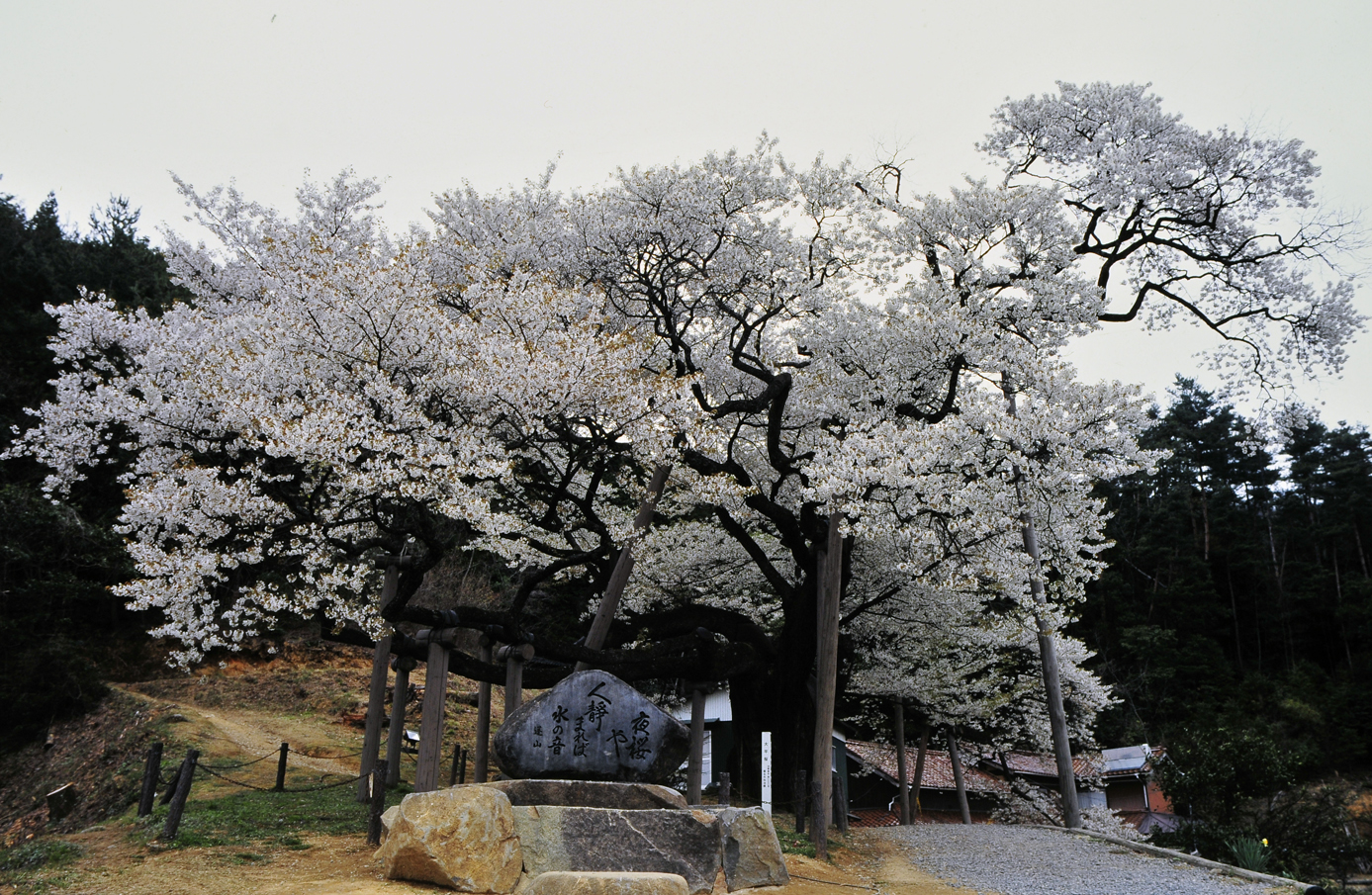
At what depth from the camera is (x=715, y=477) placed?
12.2 metres

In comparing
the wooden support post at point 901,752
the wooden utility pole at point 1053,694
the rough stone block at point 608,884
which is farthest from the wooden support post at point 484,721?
the wooden support post at point 901,752

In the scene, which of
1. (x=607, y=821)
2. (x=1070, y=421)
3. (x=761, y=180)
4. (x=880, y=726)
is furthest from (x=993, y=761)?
(x=607, y=821)

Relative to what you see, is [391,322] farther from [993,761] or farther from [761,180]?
[993,761]

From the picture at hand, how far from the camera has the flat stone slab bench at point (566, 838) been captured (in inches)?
268

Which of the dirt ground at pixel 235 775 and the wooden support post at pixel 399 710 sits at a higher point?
the wooden support post at pixel 399 710

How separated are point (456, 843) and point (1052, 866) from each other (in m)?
8.27

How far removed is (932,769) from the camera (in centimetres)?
2845

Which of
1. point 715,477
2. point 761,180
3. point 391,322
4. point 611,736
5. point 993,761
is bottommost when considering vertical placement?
point 993,761

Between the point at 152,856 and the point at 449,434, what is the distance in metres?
5.16

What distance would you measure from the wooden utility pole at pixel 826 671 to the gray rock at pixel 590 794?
3979mm

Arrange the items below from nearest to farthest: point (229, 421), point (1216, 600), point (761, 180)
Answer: point (229, 421) → point (761, 180) → point (1216, 600)

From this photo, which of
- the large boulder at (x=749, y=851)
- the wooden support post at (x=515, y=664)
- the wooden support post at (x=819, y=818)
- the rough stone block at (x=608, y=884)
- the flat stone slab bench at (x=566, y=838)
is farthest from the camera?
the wooden support post at (x=819, y=818)

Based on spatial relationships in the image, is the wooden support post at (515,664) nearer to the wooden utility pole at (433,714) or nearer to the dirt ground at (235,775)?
the wooden utility pole at (433,714)

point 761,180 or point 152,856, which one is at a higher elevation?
point 761,180
